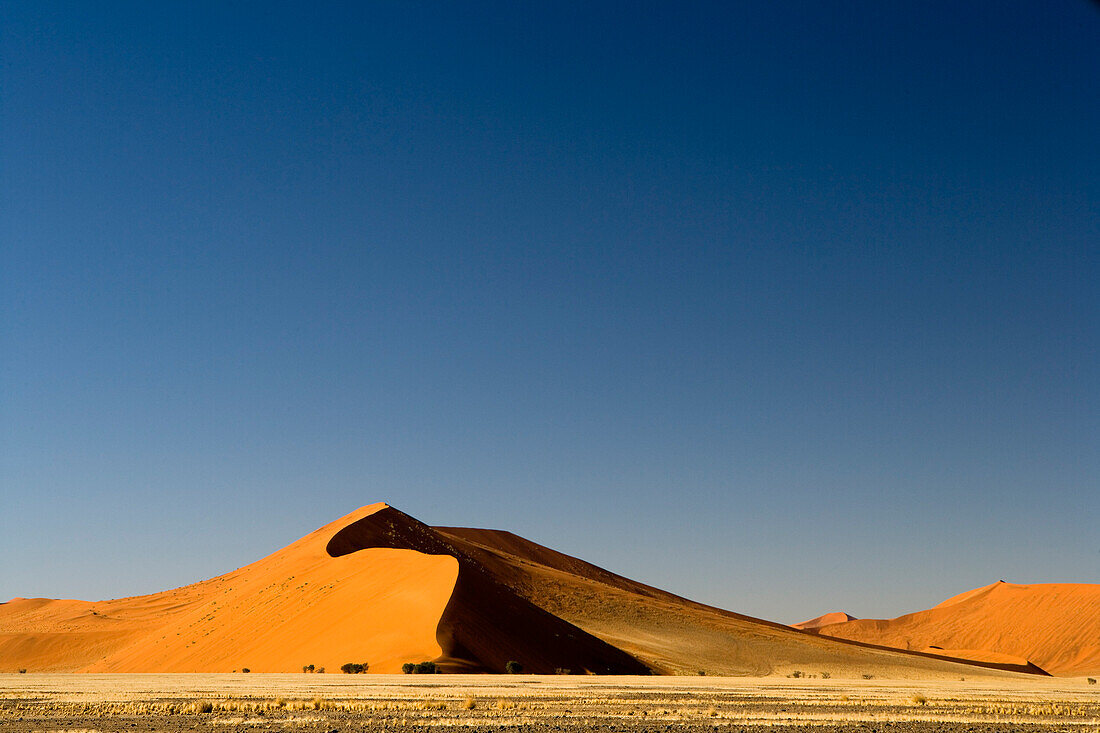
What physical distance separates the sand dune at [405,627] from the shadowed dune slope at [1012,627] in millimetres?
34842

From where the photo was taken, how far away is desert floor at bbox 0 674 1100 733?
82.2ft

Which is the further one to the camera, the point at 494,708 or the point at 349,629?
the point at 349,629

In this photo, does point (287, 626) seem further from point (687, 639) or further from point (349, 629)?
point (687, 639)

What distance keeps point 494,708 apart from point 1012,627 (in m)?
147

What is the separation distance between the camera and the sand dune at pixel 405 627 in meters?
56.5

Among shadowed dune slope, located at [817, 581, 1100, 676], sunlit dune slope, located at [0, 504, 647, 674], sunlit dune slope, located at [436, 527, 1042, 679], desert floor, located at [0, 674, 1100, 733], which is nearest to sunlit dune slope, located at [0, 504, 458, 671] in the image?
sunlit dune slope, located at [0, 504, 647, 674]

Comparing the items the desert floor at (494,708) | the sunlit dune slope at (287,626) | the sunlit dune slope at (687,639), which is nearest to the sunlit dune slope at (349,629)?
the sunlit dune slope at (287,626)

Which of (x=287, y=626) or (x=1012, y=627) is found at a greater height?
(x=287, y=626)

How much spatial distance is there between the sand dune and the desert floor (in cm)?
1205

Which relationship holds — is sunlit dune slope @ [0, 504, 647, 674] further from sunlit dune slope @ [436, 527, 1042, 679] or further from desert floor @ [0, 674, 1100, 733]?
sunlit dune slope @ [436, 527, 1042, 679]

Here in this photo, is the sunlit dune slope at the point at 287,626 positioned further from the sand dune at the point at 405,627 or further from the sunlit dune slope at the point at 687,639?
the sunlit dune slope at the point at 687,639

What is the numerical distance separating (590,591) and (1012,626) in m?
87.0

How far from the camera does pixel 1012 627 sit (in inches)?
6048

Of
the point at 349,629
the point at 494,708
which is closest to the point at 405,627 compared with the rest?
the point at 349,629
